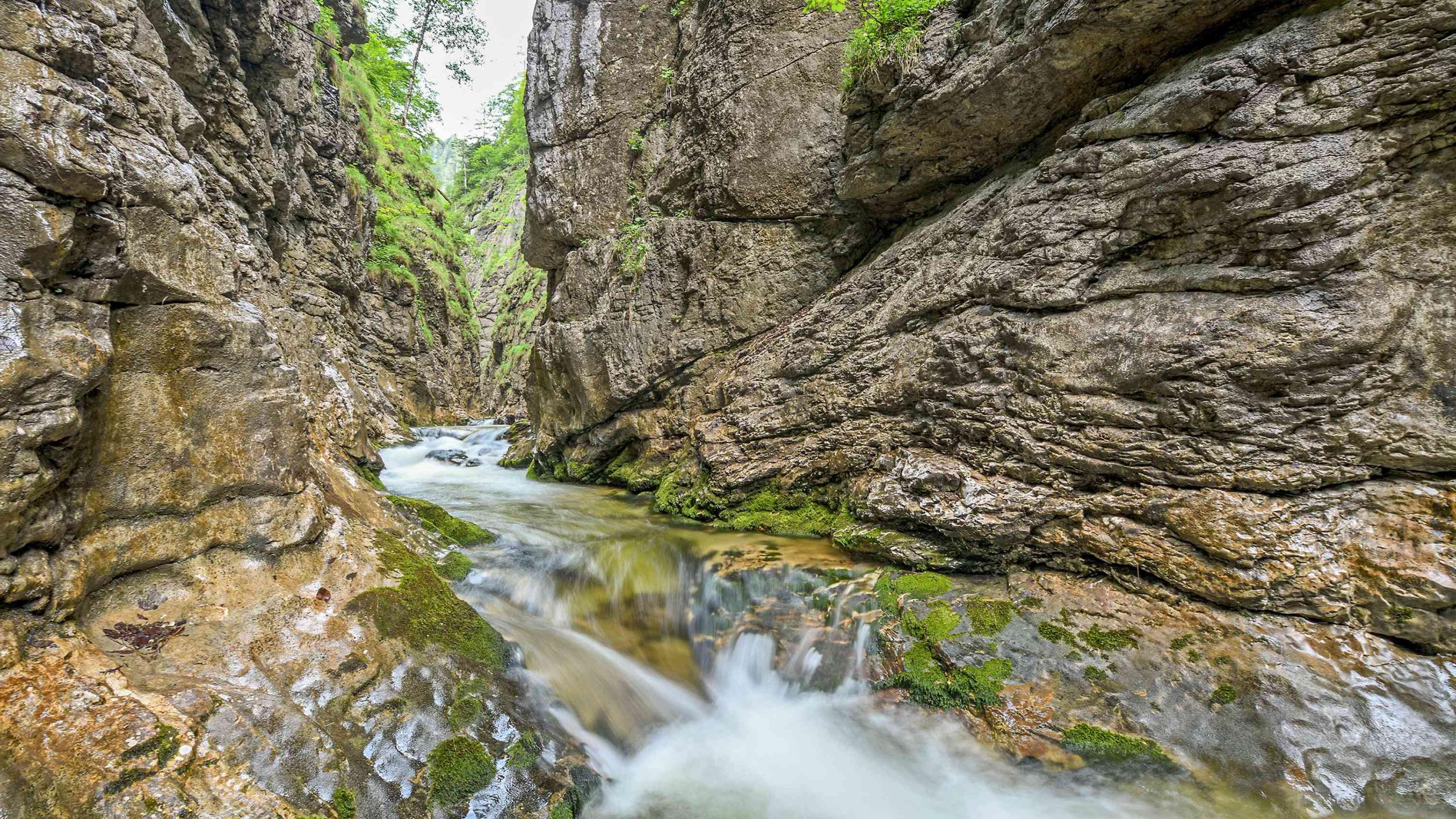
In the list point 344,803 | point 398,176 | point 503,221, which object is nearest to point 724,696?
point 344,803

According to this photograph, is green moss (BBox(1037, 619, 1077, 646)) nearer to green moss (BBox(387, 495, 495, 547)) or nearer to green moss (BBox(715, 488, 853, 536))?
green moss (BBox(715, 488, 853, 536))

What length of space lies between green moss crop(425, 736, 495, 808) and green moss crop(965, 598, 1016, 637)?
12.0ft

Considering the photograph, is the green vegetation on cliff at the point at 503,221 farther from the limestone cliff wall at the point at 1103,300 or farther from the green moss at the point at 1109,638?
the green moss at the point at 1109,638

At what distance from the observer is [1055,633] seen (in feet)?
13.9

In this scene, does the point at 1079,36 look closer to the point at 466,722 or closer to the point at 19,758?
the point at 466,722

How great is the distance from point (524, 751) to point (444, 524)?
366 centimetres

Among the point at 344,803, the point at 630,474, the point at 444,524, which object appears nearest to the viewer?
the point at 344,803

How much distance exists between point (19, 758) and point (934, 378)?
6.49m

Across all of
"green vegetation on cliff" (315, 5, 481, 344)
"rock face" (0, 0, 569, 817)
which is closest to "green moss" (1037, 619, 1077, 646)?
"rock face" (0, 0, 569, 817)

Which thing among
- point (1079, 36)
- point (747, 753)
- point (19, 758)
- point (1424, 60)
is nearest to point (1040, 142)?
point (1079, 36)

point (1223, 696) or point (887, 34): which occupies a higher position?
point (887, 34)

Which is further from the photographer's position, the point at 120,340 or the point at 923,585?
the point at 923,585

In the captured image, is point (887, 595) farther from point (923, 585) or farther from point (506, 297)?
point (506, 297)

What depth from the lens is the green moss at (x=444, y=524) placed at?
583 centimetres
